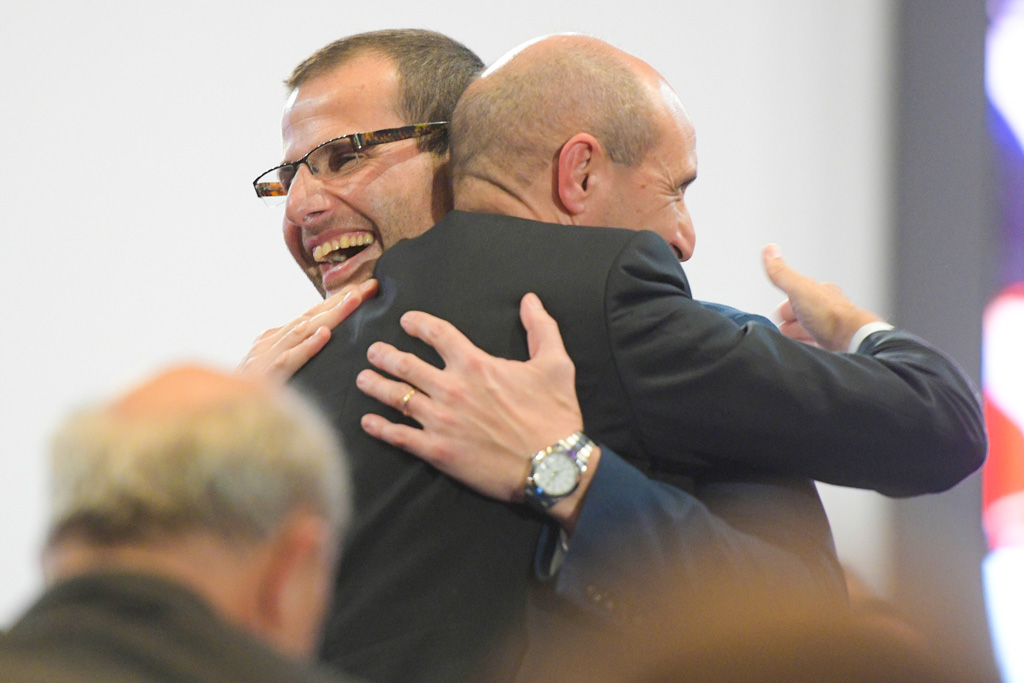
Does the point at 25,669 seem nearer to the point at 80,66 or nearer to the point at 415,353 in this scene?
the point at 415,353

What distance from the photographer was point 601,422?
1687 mm

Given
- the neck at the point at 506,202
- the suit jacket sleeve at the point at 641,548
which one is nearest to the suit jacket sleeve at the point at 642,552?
the suit jacket sleeve at the point at 641,548

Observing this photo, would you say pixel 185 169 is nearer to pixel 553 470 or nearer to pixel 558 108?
pixel 558 108

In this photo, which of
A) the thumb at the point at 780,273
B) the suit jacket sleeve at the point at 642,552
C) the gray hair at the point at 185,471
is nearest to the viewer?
the gray hair at the point at 185,471

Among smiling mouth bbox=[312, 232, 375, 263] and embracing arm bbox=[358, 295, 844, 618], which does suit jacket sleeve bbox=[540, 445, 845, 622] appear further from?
smiling mouth bbox=[312, 232, 375, 263]

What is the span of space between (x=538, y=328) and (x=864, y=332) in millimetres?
606

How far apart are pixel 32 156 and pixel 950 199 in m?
3.07

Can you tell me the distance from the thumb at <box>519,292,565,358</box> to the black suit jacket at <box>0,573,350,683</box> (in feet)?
2.59

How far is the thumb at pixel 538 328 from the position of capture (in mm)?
1635

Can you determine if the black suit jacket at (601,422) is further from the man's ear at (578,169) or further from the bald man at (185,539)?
the bald man at (185,539)

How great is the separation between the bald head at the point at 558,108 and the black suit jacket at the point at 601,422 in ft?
0.62

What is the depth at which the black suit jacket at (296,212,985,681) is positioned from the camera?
1.61 meters

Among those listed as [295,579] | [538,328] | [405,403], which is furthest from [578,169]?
[295,579]

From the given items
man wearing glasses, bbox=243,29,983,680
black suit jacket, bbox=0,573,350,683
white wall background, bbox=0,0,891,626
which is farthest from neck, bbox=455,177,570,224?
white wall background, bbox=0,0,891,626
